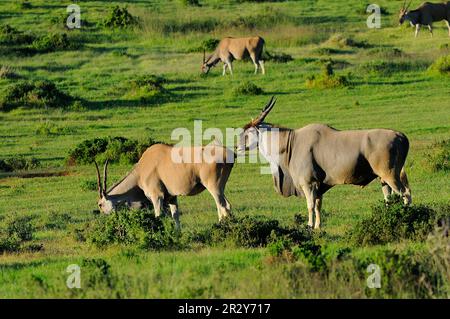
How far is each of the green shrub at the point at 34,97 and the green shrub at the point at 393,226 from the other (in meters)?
19.6

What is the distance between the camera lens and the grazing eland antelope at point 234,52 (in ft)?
117

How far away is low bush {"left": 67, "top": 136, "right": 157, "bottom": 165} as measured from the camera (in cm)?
2448

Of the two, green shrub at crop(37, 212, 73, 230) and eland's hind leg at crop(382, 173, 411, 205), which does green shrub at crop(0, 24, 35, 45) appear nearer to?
green shrub at crop(37, 212, 73, 230)

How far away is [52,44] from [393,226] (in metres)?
27.8

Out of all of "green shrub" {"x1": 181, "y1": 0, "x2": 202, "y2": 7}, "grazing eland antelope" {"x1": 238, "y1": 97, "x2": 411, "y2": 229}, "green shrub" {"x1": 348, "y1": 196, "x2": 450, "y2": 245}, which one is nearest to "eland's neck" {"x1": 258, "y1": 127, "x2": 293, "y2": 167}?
"grazing eland antelope" {"x1": 238, "y1": 97, "x2": 411, "y2": 229}

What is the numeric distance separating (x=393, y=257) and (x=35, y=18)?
36.8 metres

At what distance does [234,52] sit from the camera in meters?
36.5

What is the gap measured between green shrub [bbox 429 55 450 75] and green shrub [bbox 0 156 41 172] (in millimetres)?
14891

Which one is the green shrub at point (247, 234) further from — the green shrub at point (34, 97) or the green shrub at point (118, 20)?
the green shrub at point (118, 20)

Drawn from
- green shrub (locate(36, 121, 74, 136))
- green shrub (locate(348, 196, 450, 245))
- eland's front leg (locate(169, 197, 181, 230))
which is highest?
green shrub (locate(348, 196, 450, 245))

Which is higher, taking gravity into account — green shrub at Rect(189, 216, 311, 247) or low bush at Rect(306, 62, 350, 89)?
green shrub at Rect(189, 216, 311, 247)

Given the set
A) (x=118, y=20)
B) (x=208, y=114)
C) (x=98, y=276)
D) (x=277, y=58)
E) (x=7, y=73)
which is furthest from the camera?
(x=118, y=20)

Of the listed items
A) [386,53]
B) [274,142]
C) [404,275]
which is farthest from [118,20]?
[404,275]

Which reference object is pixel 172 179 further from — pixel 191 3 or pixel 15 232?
pixel 191 3
